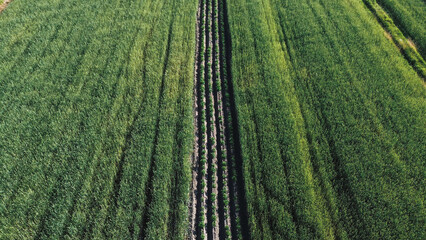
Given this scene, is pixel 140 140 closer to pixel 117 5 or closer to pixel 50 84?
pixel 50 84

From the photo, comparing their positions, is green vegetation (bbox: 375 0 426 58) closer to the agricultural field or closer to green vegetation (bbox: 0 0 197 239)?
the agricultural field

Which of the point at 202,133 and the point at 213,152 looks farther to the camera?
the point at 202,133

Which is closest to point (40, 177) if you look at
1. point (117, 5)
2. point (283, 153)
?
point (283, 153)

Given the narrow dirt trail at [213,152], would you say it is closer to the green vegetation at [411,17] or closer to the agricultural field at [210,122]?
the agricultural field at [210,122]

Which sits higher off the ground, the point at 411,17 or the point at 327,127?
the point at 411,17

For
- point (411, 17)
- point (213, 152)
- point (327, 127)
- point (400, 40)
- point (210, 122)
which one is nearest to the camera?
point (213, 152)

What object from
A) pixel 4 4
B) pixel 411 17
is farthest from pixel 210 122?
pixel 4 4

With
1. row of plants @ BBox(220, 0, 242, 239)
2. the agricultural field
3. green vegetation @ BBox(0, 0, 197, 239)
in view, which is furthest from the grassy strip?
green vegetation @ BBox(0, 0, 197, 239)

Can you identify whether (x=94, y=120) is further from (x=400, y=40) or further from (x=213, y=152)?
(x=400, y=40)
